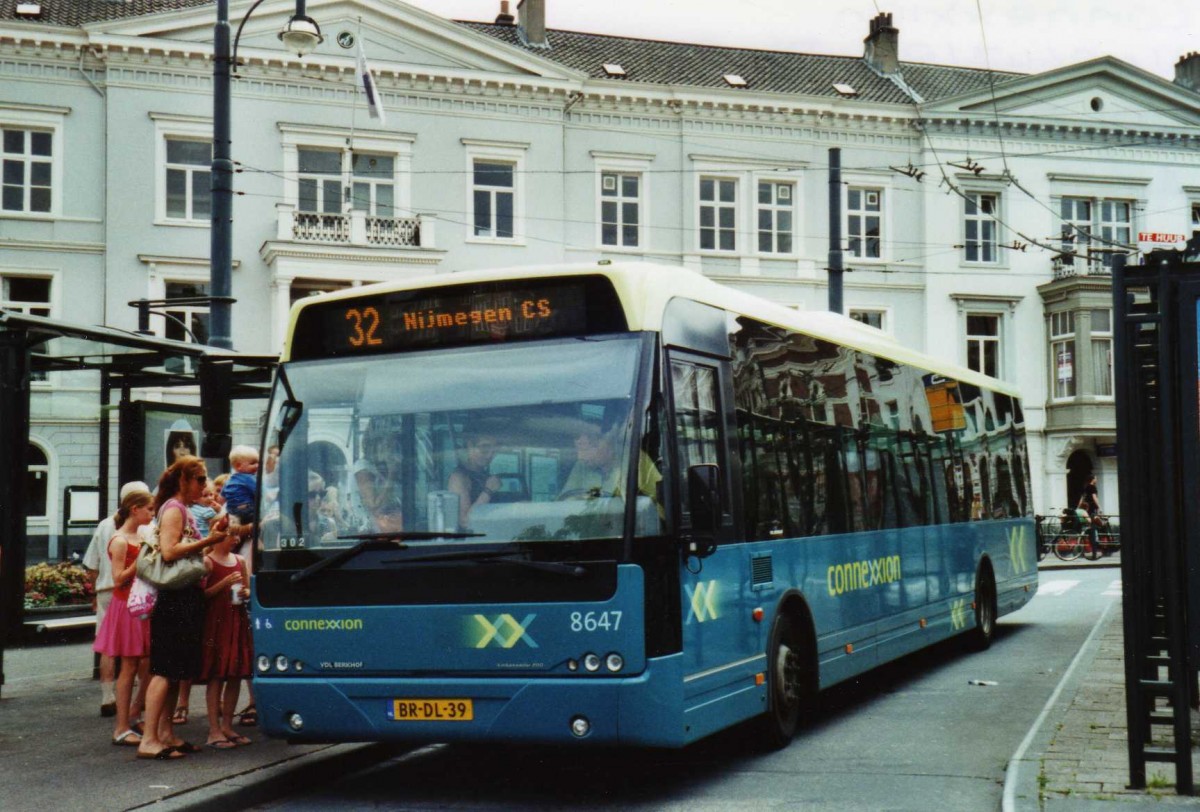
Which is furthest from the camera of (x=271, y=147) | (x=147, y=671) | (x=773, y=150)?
(x=773, y=150)

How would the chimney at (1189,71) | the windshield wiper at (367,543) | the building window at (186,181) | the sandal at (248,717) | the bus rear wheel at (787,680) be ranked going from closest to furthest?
the windshield wiper at (367,543) → the bus rear wheel at (787,680) → the sandal at (248,717) → the building window at (186,181) → the chimney at (1189,71)

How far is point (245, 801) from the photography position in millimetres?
7711

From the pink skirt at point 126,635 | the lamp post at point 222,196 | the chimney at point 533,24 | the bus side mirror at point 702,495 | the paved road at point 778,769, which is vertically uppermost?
the chimney at point 533,24

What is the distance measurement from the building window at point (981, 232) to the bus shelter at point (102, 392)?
95.2 feet

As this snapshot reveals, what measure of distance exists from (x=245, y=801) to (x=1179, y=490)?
16.5ft

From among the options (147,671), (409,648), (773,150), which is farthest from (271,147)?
(409,648)

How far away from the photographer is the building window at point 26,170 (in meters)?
32.4

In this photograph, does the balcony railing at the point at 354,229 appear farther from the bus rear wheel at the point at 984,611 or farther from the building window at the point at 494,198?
the bus rear wheel at the point at 984,611

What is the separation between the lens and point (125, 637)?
30.0ft

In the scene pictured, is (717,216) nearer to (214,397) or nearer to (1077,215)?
(1077,215)

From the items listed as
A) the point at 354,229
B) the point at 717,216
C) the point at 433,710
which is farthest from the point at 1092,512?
Answer: the point at 433,710

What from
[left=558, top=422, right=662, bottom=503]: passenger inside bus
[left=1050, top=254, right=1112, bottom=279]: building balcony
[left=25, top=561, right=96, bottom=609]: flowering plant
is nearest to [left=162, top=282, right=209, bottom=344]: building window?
[left=25, top=561, right=96, bottom=609]: flowering plant

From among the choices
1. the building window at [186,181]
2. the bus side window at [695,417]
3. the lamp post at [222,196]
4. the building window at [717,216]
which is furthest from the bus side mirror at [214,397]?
the building window at [717,216]

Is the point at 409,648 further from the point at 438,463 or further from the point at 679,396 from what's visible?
the point at 679,396
